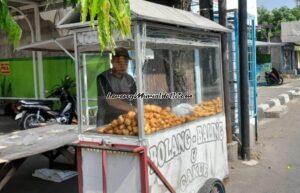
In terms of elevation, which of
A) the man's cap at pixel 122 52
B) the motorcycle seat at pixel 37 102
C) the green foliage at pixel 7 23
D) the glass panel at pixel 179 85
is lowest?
the motorcycle seat at pixel 37 102

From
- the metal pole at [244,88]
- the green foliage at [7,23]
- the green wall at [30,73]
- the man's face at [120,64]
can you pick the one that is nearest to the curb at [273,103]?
the metal pole at [244,88]

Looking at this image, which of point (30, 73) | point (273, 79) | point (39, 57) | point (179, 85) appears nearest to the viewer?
point (179, 85)

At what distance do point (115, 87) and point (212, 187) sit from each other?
57.0 inches

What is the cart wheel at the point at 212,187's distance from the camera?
473 cm

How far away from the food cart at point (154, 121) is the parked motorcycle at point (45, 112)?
5.56 m

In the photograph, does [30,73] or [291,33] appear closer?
[30,73]

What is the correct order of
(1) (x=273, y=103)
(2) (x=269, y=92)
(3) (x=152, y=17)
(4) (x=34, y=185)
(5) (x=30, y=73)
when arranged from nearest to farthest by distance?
1. (3) (x=152, y=17)
2. (4) (x=34, y=185)
3. (5) (x=30, y=73)
4. (1) (x=273, y=103)
5. (2) (x=269, y=92)

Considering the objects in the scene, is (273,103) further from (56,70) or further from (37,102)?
(37,102)

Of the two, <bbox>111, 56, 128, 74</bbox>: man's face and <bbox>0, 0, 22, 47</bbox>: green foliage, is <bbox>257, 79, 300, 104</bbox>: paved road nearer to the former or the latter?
<bbox>111, 56, 128, 74</bbox>: man's face

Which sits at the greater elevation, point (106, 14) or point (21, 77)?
point (106, 14)

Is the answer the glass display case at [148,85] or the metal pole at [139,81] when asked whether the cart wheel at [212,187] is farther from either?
the metal pole at [139,81]

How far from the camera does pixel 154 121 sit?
448cm

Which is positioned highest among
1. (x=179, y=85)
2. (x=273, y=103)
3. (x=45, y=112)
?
(x=179, y=85)

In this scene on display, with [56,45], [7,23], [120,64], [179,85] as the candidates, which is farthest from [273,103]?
[7,23]
